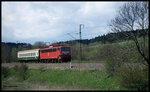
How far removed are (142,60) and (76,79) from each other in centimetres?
804

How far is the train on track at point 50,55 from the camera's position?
1492 inches

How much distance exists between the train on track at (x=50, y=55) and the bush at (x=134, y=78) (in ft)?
72.8

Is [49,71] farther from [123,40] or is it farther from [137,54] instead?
[137,54]

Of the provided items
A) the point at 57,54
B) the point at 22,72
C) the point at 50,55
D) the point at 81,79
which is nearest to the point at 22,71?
the point at 22,72

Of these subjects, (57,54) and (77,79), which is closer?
(77,79)

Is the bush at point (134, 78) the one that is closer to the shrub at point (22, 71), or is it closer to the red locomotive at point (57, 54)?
the shrub at point (22, 71)

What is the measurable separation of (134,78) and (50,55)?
2724 cm

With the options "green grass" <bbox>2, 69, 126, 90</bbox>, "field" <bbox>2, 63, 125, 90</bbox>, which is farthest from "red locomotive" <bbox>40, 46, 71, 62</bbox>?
"green grass" <bbox>2, 69, 126, 90</bbox>

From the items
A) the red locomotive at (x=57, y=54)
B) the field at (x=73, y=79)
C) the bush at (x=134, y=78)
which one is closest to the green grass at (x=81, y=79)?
the field at (x=73, y=79)

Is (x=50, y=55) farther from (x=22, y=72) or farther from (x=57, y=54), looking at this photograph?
(x=22, y=72)

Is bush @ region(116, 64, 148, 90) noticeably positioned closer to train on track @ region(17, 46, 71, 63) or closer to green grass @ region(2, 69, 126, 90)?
green grass @ region(2, 69, 126, 90)

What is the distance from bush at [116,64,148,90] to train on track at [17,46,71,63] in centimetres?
2220

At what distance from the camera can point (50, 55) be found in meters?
41.3

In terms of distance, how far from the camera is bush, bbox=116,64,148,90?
619 inches
